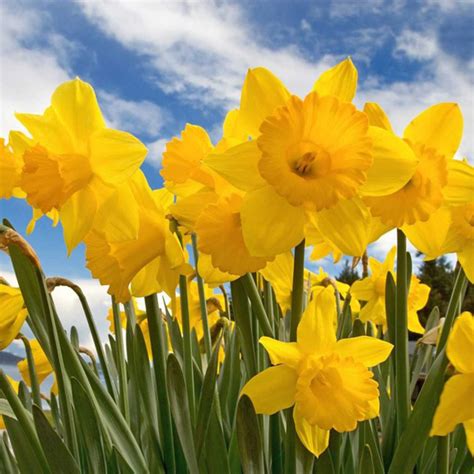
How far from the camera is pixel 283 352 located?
1.18m

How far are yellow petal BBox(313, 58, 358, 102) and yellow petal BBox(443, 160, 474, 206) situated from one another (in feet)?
1.01

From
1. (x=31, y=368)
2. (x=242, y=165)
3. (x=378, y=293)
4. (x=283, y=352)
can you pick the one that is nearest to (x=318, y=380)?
(x=283, y=352)

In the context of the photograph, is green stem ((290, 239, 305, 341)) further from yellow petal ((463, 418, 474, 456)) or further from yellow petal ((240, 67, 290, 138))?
yellow petal ((463, 418, 474, 456))

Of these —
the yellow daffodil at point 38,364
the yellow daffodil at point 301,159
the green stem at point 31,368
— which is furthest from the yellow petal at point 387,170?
the yellow daffodil at point 38,364

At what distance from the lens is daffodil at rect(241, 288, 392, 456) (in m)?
1.13

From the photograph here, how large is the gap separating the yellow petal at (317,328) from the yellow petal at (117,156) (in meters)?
0.43

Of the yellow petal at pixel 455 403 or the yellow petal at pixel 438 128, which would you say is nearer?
the yellow petal at pixel 455 403

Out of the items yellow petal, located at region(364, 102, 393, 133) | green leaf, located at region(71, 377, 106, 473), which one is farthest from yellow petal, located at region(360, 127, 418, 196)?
green leaf, located at region(71, 377, 106, 473)

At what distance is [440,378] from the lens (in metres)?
1.14

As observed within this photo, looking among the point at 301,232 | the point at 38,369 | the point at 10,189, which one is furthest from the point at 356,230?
the point at 38,369

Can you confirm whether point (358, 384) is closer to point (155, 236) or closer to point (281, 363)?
point (281, 363)

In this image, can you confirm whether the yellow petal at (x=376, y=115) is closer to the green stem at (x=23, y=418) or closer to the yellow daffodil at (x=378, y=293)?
the green stem at (x=23, y=418)

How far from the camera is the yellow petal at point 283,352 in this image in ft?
3.78

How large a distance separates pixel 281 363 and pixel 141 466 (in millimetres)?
424
